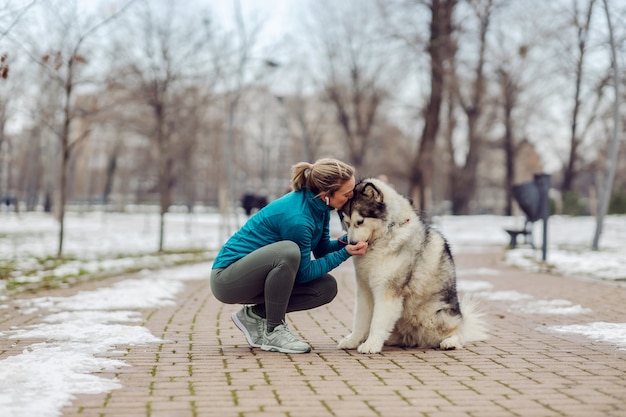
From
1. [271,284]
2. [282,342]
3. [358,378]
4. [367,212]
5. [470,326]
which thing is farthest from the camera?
[470,326]

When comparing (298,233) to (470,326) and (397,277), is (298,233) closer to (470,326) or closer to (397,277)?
(397,277)

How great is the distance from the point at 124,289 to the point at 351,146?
3744 cm

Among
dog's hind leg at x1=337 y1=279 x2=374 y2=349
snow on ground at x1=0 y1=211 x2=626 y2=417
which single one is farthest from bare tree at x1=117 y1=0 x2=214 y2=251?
dog's hind leg at x1=337 y1=279 x2=374 y2=349

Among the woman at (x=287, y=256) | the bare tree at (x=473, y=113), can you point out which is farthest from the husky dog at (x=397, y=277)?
the bare tree at (x=473, y=113)

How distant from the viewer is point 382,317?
18.8 ft

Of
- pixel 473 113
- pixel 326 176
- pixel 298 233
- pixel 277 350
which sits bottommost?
pixel 277 350

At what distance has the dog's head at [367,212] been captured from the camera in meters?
5.66

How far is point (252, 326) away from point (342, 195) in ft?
4.67

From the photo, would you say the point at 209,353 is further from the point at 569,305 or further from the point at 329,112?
the point at 329,112

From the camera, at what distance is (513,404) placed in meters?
4.22

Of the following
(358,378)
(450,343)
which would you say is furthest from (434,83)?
(358,378)

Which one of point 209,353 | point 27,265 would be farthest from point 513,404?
point 27,265

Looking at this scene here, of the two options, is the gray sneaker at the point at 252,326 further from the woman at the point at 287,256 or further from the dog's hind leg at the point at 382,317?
the dog's hind leg at the point at 382,317

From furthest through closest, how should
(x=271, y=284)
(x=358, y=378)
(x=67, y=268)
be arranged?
1. (x=67, y=268)
2. (x=271, y=284)
3. (x=358, y=378)
